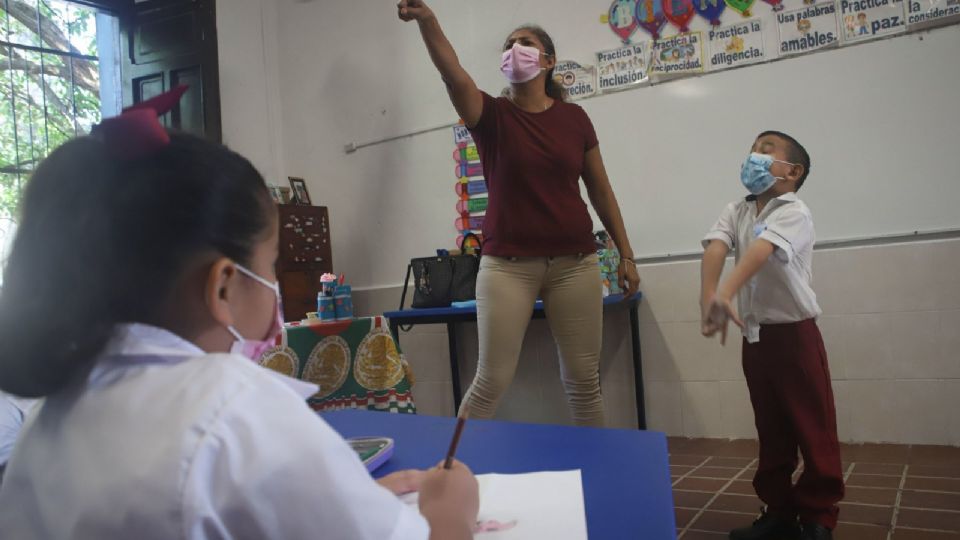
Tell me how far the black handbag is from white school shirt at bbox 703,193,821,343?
1439 mm

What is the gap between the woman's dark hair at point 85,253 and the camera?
1.53ft

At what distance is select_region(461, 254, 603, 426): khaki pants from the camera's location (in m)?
1.86

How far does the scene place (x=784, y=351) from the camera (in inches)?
67.7

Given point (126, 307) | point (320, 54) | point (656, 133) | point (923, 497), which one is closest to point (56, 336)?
point (126, 307)

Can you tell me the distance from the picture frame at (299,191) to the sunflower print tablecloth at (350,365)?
1.53 metres

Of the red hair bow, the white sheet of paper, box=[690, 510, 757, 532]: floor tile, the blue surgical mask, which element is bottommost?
box=[690, 510, 757, 532]: floor tile

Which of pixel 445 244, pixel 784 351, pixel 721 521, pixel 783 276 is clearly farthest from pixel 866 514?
pixel 445 244

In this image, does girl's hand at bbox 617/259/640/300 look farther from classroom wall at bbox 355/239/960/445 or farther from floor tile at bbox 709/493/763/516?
classroom wall at bbox 355/239/960/445

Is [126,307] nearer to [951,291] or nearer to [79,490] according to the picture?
[79,490]

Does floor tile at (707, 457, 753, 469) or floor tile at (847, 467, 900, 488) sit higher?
floor tile at (847, 467, 900, 488)

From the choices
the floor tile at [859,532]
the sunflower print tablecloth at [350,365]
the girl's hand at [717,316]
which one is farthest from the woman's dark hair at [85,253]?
the sunflower print tablecloth at [350,365]

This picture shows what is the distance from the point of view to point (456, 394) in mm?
3359

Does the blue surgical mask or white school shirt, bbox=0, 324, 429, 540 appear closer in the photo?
white school shirt, bbox=0, 324, 429, 540

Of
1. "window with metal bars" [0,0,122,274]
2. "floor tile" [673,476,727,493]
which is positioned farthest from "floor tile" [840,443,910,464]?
"window with metal bars" [0,0,122,274]
